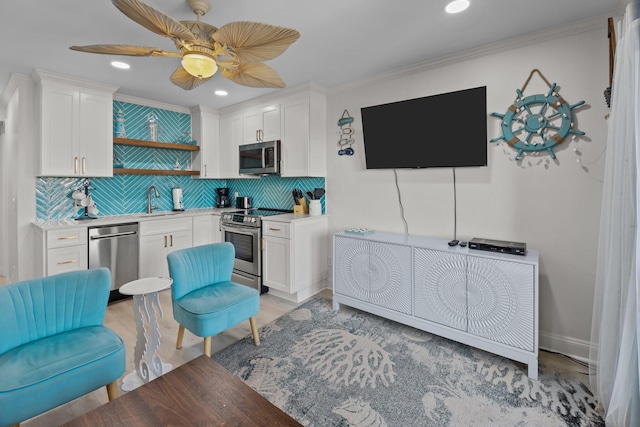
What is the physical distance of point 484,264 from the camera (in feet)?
7.32

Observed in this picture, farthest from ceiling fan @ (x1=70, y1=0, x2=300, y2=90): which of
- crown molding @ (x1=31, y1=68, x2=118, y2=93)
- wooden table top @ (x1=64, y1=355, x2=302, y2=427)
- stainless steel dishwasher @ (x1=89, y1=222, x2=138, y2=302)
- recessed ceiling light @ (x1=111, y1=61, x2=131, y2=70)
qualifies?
stainless steel dishwasher @ (x1=89, y1=222, x2=138, y2=302)

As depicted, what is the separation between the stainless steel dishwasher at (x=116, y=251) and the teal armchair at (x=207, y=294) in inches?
59.3

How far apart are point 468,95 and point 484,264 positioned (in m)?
1.42

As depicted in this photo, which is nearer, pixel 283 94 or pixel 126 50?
pixel 126 50

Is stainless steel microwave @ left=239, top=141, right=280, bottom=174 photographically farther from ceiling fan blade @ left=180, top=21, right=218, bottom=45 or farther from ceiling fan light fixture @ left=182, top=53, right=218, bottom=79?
ceiling fan blade @ left=180, top=21, right=218, bottom=45

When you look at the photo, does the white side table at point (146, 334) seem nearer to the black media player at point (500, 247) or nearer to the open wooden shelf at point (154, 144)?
the black media player at point (500, 247)

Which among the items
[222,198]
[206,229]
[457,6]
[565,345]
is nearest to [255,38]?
[457,6]

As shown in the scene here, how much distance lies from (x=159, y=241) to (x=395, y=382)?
317 cm

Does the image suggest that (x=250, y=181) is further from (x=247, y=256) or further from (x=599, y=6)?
(x=599, y=6)

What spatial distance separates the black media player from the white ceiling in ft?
5.39

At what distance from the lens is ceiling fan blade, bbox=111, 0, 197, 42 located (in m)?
1.26

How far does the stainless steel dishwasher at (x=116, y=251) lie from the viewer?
10.6 feet

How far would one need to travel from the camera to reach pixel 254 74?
2.05 meters

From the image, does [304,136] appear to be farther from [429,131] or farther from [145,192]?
[145,192]
